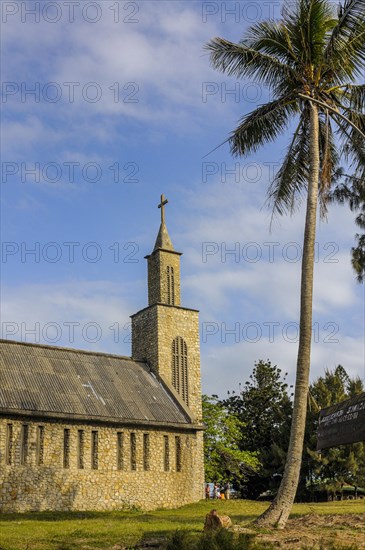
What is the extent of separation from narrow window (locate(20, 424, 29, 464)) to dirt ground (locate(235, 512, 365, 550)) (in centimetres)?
1378

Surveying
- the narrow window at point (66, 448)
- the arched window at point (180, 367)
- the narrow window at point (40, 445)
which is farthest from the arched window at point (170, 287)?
the narrow window at point (40, 445)

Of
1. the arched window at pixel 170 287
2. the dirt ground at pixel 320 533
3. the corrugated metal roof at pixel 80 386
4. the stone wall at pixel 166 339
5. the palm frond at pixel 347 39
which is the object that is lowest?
the dirt ground at pixel 320 533

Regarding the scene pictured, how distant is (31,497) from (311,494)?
2397 centimetres

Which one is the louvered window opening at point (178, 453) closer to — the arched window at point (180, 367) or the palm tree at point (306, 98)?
the arched window at point (180, 367)

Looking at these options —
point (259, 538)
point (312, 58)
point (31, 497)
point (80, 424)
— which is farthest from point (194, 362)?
point (259, 538)

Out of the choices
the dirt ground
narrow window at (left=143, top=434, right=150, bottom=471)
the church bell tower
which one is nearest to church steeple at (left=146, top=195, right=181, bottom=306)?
the church bell tower

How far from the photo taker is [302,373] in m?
18.0

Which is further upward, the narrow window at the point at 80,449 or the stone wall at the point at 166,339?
the stone wall at the point at 166,339

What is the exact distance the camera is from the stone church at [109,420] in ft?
93.6

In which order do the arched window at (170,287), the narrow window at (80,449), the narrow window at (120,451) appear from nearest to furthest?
the narrow window at (80,449) → the narrow window at (120,451) → the arched window at (170,287)

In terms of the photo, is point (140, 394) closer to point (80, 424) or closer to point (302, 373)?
point (80, 424)

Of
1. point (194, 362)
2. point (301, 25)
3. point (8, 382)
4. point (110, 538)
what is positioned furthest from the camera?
point (194, 362)

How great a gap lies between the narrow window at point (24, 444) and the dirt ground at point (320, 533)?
13.8 m

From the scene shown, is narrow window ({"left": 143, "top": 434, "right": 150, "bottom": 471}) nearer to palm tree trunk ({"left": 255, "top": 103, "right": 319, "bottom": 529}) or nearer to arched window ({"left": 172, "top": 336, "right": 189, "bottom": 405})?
arched window ({"left": 172, "top": 336, "right": 189, "bottom": 405})
